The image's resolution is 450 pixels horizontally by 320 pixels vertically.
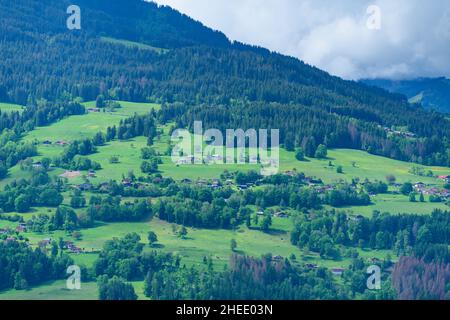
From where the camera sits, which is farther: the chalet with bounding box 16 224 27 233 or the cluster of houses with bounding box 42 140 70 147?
the cluster of houses with bounding box 42 140 70 147

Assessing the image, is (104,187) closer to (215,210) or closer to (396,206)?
(215,210)

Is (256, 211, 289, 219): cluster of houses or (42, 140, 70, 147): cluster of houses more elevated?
(42, 140, 70, 147): cluster of houses

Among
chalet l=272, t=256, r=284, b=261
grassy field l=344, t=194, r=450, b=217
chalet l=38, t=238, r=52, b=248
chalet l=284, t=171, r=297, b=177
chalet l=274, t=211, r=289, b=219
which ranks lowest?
chalet l=272, t=256, r=284, b=261

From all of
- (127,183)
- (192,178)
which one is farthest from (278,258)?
(127,183)

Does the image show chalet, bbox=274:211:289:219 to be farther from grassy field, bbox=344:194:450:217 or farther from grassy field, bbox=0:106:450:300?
grassy field, bbox=344:194:450:217

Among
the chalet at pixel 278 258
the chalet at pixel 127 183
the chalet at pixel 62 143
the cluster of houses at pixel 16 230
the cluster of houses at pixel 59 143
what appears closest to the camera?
the chalet at pixel 278 258

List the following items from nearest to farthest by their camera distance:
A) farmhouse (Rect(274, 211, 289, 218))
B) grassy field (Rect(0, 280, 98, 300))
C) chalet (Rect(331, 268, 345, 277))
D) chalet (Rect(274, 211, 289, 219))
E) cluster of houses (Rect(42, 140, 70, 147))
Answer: grassy field (Rect(0, 280, 98, 300)) → chalet (Rect(331, 268, 345, 277)) → chalet (Rect(274, 211, 289, 219)) → farmhouse (Rect(274, 211, 289, 218)) → cluster of houses (Rect(42, 140, 70, 147))

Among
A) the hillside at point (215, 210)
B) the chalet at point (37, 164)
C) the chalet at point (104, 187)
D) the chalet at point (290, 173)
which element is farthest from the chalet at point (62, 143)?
the chalet at point (290, 173)

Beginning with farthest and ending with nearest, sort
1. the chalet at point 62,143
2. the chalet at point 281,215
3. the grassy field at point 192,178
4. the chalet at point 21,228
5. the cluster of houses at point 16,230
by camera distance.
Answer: the chalet at point 62,143, the chalet at point 281,215, the chalet at point 21,228, the cluster of houses at point 16,230, the grassy field at point 192,178

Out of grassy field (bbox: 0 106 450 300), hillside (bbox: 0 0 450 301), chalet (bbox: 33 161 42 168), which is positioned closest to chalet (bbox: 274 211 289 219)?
hillside (bbox: 0 0 450 301)

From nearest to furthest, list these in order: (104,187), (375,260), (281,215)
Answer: (375,260)
(281,215)
(104,187)

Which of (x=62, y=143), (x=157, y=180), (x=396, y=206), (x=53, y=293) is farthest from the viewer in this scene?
(x=62, y=143)

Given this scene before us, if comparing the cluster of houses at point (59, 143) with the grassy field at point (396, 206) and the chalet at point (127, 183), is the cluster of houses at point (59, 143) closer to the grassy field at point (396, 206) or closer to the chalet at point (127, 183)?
the chalet at point (127, 183)
